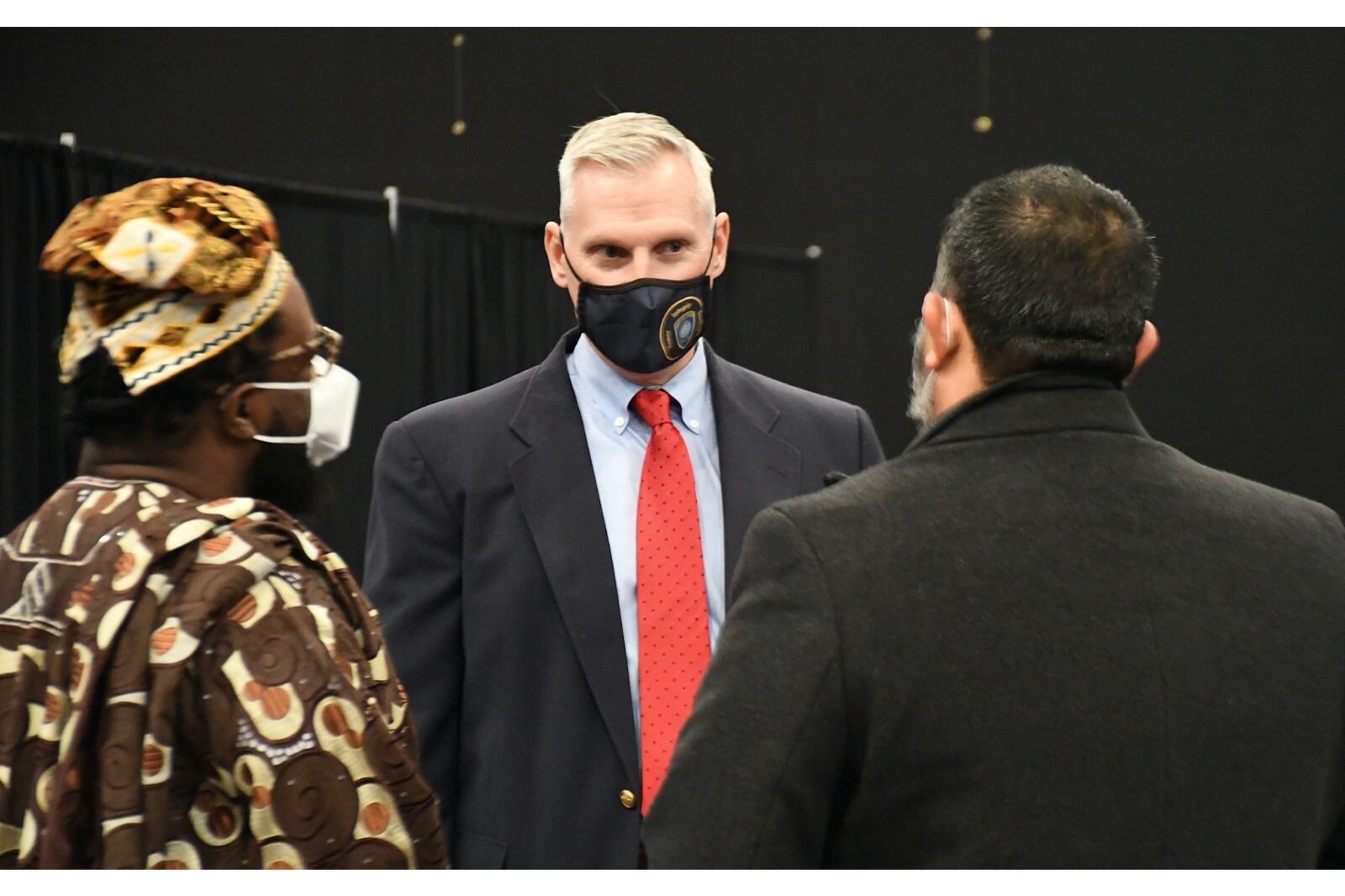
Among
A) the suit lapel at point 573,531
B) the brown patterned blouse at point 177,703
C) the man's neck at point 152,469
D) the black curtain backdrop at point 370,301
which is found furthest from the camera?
the black curtain backdrop at point 370,301

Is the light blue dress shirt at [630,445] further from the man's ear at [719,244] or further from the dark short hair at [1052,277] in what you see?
the dark short hair at [1052,277]

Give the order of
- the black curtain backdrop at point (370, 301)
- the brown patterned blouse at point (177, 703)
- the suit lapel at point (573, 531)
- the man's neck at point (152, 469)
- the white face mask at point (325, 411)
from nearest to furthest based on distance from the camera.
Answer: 1. the brown patterned blouse at point (177, 703)
2. the man's neck at point (152, 469)
3. the white face mask at point (325, 411)
4. the suit lapel at point (573, 531)
5. the black curtain backdrop at point (370, 301)

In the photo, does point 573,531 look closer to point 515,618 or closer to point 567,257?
point 515,618

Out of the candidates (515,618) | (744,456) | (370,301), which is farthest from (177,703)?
(370,301)

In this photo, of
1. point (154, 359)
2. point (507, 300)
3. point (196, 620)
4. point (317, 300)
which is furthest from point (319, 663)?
point (507, 300)

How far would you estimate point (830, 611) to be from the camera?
1.23 meters

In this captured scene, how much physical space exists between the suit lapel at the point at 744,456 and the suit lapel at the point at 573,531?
0.55 ft

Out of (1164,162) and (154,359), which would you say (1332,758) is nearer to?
(154,359)

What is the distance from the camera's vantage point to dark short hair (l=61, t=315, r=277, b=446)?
128 cm

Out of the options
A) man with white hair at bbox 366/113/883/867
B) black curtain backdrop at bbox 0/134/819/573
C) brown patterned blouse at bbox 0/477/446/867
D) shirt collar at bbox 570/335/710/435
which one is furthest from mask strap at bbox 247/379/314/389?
black curtain backdrop at bbox 0/134/819/573

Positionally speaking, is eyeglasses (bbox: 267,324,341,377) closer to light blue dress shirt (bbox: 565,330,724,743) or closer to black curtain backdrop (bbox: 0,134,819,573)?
light blue dress shirt (bbox: 565,330,724,743)

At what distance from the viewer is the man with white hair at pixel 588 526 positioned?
185cm

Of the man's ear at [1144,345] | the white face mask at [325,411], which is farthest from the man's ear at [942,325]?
the white face mask at [325,411]

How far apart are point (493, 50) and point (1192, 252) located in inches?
93.0
